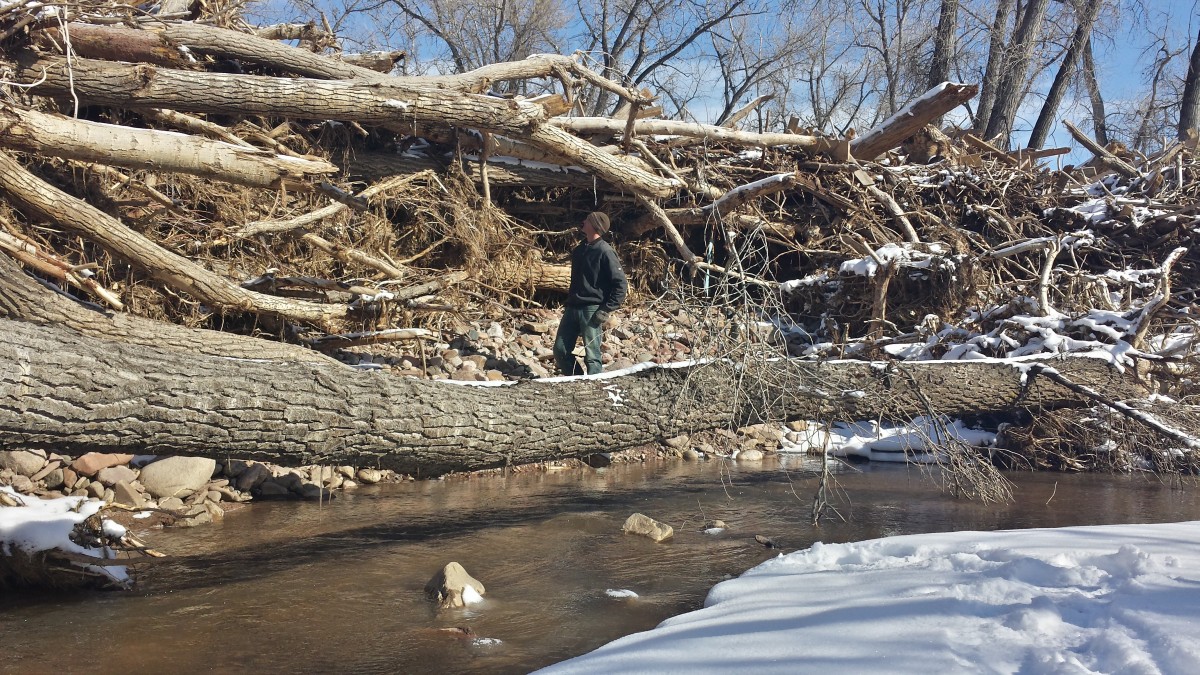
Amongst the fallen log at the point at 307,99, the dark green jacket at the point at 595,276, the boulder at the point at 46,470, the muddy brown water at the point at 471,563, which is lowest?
the muddy brown water at the point at 471,563

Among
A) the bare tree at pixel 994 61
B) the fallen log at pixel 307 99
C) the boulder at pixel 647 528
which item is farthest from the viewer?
the bare tree at pixel 994 61

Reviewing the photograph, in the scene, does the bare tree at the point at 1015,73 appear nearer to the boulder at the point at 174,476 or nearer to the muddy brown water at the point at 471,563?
the muddy brown water at the point at 471,563

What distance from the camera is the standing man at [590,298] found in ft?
24.0

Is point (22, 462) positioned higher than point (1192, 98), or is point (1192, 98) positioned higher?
point (1192, 98)

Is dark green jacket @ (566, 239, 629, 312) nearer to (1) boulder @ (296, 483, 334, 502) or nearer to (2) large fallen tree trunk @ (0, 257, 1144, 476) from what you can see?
(2) large fallen tree trunk @ (0, 257, 1144, 476)

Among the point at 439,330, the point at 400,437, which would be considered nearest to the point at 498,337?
the point at 439,330

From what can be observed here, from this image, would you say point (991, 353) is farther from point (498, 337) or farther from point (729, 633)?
point (729, 633)

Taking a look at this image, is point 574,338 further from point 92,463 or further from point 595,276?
point 92,463

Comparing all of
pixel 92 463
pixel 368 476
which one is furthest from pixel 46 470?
pixel 368 476

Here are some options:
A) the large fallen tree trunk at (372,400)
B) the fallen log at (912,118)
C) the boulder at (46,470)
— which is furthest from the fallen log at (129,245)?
the fallen log at (912,118)

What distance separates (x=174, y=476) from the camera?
5.80 m

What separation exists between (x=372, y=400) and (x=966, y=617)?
10.8 feet

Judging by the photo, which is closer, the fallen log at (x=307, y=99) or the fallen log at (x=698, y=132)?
the fallen log at (x=307, y=99)

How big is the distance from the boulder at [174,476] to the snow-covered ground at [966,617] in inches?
158
